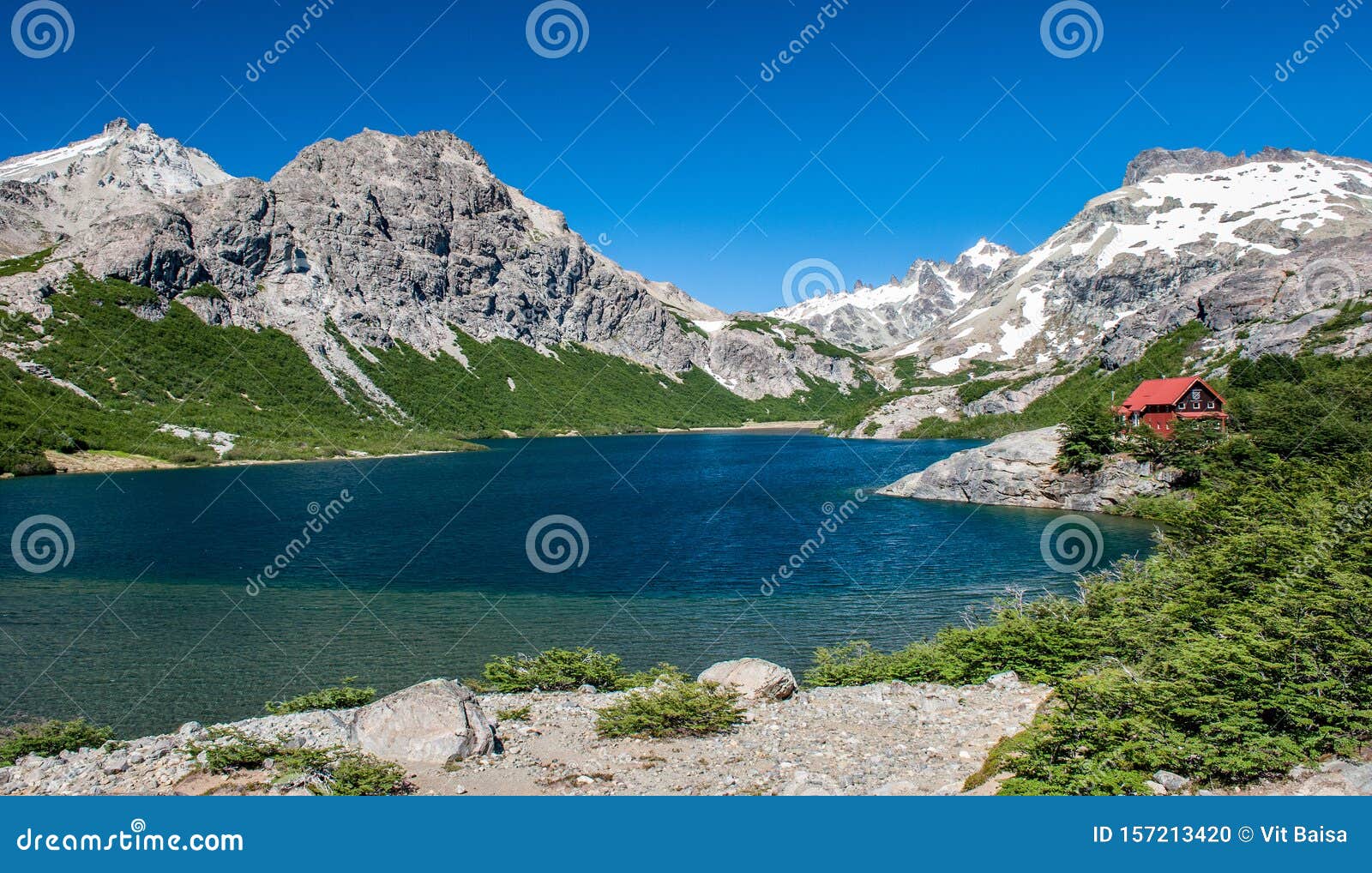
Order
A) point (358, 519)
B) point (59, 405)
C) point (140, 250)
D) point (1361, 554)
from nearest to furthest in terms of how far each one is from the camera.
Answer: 1. point (1361, 554)
2. point (358, 519)
3. point (59, 405)
4. point (140, 250)

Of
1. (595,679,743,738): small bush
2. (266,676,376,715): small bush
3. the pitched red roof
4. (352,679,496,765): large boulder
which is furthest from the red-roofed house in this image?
(352,679,496,765): large boulder

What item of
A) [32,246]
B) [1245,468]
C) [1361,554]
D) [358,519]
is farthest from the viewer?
[32,246]

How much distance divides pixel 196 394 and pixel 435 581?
113m

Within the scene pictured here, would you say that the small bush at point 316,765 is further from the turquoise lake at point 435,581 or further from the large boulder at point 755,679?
the large boulder at point 755,679

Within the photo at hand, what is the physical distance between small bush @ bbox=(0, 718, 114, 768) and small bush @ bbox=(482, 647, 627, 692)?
9.53m

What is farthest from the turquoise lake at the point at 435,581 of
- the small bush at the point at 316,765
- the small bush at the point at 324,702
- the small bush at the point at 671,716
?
the small bush at the point at 671,716

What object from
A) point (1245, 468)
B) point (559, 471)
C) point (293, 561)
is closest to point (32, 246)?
point (559, 471)

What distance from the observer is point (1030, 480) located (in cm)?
6688

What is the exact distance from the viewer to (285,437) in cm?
12175

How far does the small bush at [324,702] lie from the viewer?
21.6m

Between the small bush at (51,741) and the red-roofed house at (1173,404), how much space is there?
257 feet

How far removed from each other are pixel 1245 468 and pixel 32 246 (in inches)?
9453

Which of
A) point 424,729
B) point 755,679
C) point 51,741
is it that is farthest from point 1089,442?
point 51,741

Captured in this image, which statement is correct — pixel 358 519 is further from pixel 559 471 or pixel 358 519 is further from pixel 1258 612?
pixel 1258 612
